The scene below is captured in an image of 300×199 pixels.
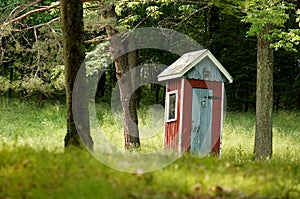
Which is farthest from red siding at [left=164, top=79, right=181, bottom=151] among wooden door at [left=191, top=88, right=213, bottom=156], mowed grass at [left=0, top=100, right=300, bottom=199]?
mowed grass at [left=0, top=100, right=300, bottom=199]

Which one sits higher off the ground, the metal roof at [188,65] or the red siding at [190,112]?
the metal roof at [188,65]

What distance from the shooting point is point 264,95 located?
13.0 m

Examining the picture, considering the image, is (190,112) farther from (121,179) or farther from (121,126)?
(121,126)

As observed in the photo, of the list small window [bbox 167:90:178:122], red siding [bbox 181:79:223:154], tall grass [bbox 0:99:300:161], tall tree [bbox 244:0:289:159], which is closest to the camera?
red siding [bbox 181:79:223:154]

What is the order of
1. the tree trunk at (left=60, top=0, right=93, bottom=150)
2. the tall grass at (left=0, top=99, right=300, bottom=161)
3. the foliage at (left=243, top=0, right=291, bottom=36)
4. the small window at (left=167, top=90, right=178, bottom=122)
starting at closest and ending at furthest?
the tree trunk at (left=60, top=0, right=93, bottom=150), the foliage at (left=243, top=0, right=291, bottom=36), the small window at (left=167, top=90, right=178, bottom=122), the tall grass at (left=0, top=99, right=300, bottom=161)

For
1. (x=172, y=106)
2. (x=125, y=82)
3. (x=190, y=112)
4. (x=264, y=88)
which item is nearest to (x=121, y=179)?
(x=190, y=112)

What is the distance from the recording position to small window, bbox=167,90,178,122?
1209cm

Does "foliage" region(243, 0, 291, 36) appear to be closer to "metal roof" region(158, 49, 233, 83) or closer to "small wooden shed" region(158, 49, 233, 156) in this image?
"metal roof" region(158, 49, 233, 83)

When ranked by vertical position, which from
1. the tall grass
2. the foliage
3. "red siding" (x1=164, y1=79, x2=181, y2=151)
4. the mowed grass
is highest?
the foliage

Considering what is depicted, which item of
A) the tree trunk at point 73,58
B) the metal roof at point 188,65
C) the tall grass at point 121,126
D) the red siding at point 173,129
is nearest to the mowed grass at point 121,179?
the tree trunk at point 73,58

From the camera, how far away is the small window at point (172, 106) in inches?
476

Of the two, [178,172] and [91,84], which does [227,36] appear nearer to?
[91,84]

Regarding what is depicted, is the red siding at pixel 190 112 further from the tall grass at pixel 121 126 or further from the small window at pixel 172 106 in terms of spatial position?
the tall grass at pixel 121 126

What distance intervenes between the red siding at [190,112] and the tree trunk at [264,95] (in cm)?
153
